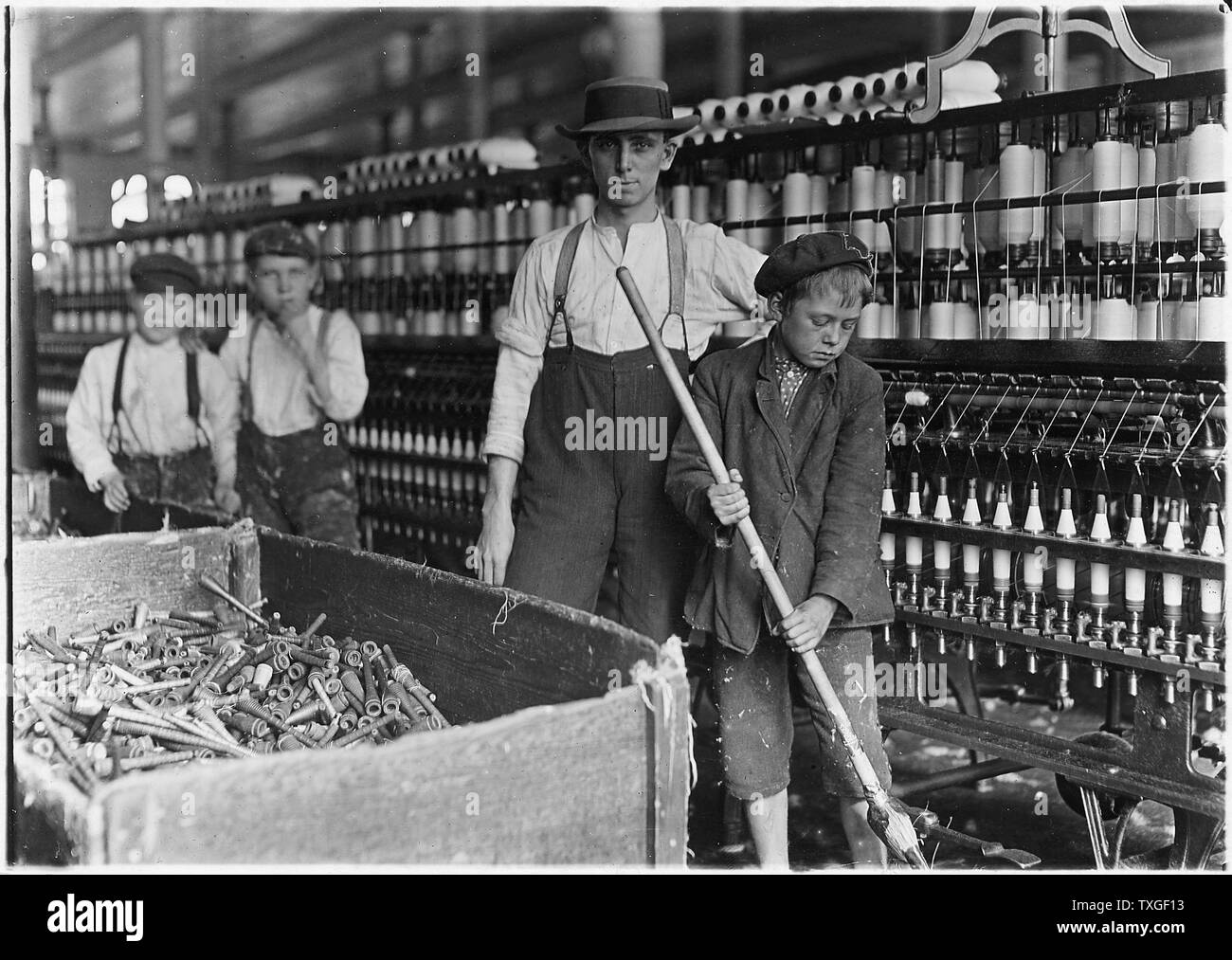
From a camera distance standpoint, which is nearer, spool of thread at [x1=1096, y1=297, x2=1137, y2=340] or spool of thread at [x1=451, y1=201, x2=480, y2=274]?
spool of thread at [x1=1096, y1=297, x2=1137, y2=340]

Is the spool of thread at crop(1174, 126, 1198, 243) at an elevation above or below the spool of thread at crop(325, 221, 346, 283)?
below

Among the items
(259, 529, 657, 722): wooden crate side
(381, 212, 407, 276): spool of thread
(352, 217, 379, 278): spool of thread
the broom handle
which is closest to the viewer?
(259, 529, 657, 722): wooden crate side

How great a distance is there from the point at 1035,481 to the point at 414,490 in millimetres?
3160

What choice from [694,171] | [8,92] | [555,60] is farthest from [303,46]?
[8,92]

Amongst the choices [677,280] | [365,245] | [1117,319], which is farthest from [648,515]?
[365,245]

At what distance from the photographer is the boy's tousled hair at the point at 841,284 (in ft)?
8.69

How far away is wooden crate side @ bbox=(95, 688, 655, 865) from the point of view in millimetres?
1722

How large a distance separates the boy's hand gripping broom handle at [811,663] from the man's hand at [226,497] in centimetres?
235

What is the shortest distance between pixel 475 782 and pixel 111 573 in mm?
1647

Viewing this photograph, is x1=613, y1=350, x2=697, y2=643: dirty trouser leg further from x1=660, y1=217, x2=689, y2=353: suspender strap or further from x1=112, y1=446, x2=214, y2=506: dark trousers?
x1=112, y1=446, x2=214, y2=506: dark trousers

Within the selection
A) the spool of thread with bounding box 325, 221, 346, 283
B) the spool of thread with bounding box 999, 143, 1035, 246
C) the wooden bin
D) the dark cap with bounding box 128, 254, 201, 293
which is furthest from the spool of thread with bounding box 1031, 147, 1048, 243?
the spool of thread with bounding box 325, 221, 346, 283

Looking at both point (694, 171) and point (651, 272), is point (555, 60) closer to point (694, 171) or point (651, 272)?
point (694, 171)

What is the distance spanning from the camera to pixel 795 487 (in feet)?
9.05

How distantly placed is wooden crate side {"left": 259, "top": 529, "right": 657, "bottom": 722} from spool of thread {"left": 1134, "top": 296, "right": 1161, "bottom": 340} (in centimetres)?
189
